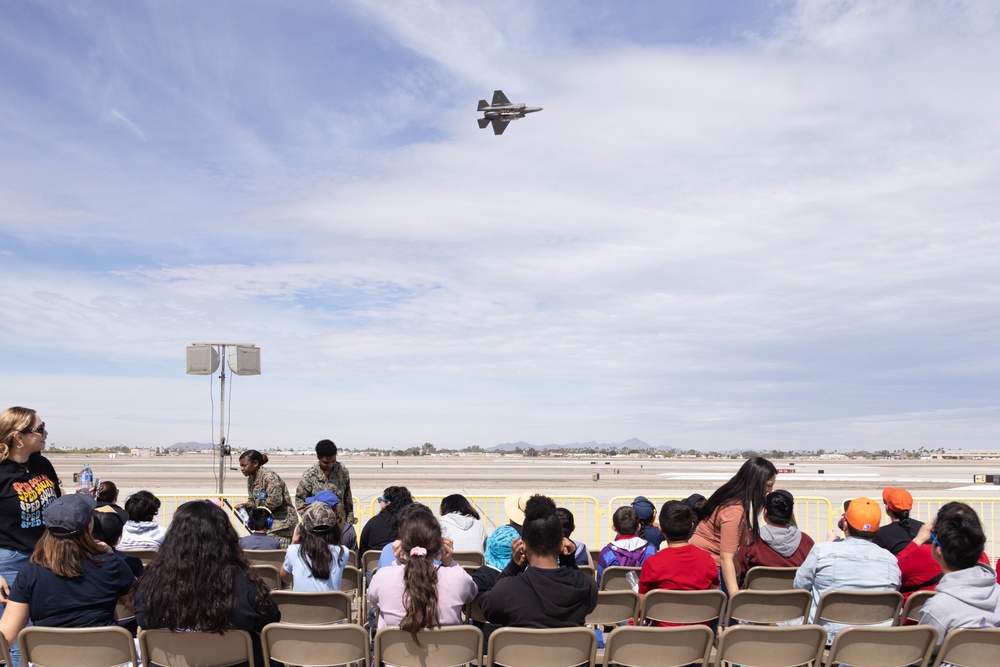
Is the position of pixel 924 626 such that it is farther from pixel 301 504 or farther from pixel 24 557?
pixel 301 504

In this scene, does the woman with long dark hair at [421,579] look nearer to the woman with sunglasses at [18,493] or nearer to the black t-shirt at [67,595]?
the black t-shirt at [67,595]

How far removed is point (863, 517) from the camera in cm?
463

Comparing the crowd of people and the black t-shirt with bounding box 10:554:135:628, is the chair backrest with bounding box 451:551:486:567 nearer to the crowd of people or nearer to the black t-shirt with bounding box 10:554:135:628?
the crowd of people

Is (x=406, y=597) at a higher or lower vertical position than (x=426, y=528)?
lower

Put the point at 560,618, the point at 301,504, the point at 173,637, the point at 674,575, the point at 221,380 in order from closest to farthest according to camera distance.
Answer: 1. the point at 173,637
2. the point at 560,618
3. the point at 674,575
4. the point at 301,504
5. the point at 221,380

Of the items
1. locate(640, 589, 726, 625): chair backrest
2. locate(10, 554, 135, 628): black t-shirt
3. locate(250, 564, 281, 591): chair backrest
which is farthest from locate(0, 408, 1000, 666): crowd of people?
locate(250, 564, 281, 591): chair backrest

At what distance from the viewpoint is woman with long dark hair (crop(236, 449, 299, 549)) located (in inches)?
313

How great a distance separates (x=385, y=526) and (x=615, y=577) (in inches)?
85.6

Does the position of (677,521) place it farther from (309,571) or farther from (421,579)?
(309,571)

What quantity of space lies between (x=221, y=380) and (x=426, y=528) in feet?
30.8

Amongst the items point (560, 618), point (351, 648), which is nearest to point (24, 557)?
point (351, 648)

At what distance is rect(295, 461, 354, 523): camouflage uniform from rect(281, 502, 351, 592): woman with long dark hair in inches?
128

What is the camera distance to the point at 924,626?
12.3ft

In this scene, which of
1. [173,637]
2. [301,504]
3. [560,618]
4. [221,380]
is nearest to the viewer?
[173,637]
